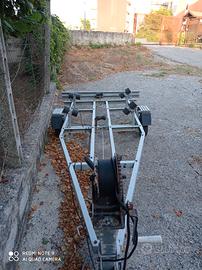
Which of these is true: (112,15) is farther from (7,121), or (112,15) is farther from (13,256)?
(13,256)

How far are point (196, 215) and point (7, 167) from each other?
1975 millimetres

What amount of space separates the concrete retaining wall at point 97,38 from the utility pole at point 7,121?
1340 centimetres

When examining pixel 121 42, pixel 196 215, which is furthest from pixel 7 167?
pixel 121 42

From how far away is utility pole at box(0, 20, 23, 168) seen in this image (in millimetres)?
2359

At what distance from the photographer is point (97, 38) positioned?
16234 mm

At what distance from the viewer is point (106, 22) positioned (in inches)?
1097

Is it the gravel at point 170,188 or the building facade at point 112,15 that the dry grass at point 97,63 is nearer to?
→ the gravel at point 170,188

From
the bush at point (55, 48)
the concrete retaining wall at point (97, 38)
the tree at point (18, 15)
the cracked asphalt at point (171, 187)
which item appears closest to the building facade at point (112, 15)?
the concrete retaining wall at point (97, 38)

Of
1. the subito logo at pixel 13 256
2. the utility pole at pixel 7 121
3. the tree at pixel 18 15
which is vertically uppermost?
the tree at pixel 18 15

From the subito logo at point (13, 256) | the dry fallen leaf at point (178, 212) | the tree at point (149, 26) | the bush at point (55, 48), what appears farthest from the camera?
the tree at point (149, 26)

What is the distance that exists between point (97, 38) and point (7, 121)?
582 inches

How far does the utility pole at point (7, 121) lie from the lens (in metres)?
2.36


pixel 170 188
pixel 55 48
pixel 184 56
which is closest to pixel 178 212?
pixel 170 188

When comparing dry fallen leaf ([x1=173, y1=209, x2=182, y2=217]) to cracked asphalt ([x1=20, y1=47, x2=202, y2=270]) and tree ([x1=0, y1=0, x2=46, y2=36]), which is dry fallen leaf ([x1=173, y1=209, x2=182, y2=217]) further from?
tree ([x1=0, y1=0, x2=46, y2=36])
